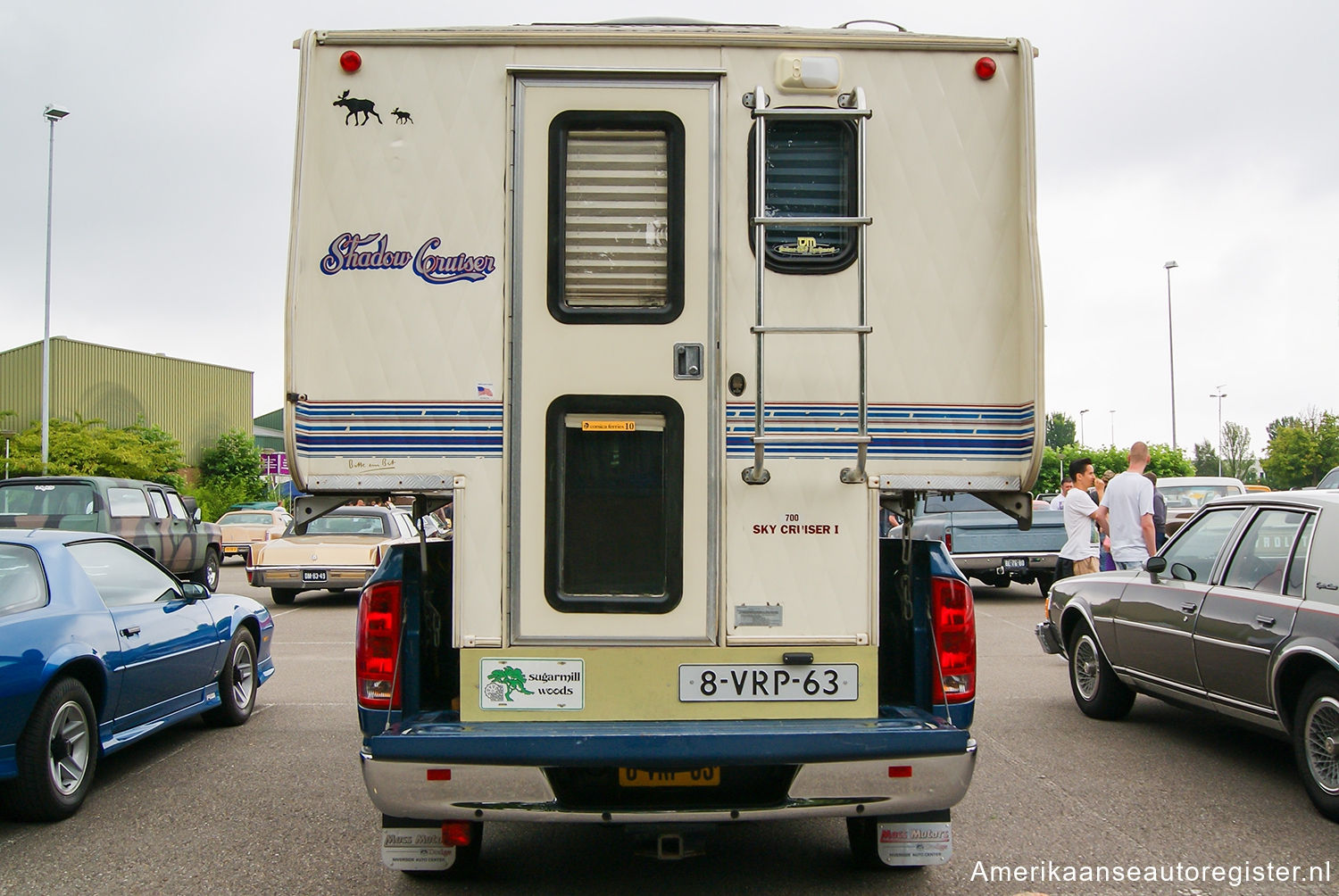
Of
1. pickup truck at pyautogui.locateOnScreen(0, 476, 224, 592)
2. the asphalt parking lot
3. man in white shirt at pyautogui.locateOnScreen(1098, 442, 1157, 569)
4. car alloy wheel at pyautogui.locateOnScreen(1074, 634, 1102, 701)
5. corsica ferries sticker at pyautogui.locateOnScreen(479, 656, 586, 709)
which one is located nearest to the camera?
corsica ferries sticker at pyautogui.locateOnScreen(479, 656, 586, 709)

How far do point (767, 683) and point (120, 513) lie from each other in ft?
46.9

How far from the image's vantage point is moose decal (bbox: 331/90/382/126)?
4.30 meters

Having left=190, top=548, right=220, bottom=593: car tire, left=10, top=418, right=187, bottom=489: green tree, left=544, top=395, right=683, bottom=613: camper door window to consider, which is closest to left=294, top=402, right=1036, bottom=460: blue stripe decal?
left=544, top=395, right=683, bottom=613: camper door window

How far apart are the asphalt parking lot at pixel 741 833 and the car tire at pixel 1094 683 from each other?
8.0 inches

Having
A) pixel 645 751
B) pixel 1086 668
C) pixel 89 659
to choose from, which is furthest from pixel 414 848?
pixel 1086 668

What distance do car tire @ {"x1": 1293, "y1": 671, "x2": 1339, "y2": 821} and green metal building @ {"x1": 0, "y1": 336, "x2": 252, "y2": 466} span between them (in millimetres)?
43130

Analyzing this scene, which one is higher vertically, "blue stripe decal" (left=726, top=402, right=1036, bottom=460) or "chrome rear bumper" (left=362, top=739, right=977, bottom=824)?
"blue stripe decal" (left=726, top=402, right=1036, bottom=460)

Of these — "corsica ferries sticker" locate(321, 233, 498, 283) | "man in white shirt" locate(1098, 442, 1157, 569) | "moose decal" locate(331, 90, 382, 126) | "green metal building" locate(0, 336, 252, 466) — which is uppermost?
Result: "green metal building" locate(0, 336, 252, 466)

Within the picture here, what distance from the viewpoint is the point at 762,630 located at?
4.22 meters

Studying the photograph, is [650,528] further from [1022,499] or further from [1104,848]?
[1104,848]

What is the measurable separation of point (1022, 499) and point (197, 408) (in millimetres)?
Answer: 53153

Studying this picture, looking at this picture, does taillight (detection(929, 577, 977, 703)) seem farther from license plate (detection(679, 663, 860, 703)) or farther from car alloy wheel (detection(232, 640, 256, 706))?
car alloy wheel (detection(232, 640, 256, 706))

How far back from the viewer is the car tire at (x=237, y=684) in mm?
7582

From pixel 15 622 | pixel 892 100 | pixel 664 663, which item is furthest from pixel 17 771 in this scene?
pixel 892 100
